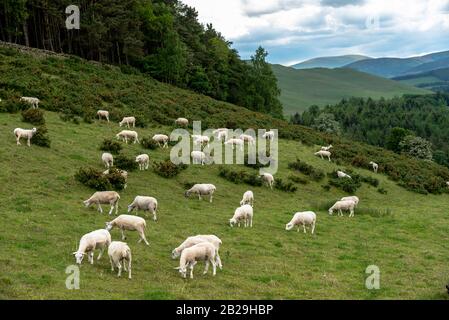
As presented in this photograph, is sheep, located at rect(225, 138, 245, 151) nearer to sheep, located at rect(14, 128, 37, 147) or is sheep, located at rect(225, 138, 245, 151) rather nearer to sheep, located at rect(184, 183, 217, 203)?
sheep, located at rect(184, 183, 217, 203)

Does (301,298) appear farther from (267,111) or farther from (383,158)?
(267,111)

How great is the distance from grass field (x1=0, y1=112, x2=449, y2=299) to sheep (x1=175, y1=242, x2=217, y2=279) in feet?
1.67

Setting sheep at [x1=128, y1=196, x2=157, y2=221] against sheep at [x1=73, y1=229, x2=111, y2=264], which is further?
sheep at [x1=128, y1=196, x2=157, y2=221]

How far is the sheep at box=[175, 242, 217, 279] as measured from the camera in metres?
15.5

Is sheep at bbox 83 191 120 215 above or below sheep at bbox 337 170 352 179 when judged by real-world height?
above

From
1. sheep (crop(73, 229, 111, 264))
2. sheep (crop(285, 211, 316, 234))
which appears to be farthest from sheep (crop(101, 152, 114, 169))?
sheep (crop(73, 229, 111, 264))

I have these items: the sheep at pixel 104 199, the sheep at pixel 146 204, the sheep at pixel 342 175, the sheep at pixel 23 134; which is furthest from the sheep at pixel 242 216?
the sheep at pixel 342 175

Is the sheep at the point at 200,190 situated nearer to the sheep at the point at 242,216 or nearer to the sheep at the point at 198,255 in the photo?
the sheep at the point at 242,216

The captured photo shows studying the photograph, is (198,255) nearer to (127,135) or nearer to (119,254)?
(119,254)

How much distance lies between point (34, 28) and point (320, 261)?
65893mm

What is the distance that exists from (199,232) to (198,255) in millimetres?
5711

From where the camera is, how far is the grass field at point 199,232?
14.5 meters

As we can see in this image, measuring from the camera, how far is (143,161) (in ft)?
104
